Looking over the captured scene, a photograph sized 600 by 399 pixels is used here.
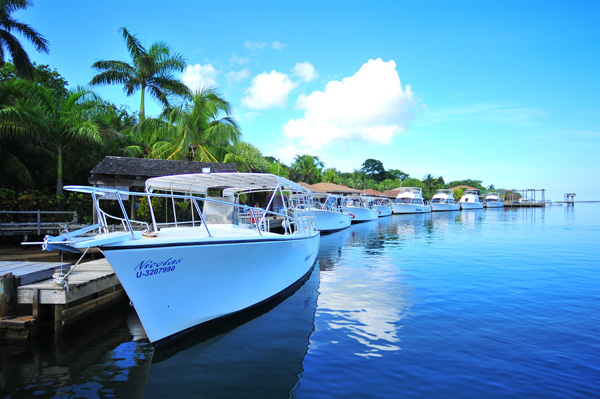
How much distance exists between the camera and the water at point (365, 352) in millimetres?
5078

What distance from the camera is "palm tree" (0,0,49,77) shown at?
740 inches

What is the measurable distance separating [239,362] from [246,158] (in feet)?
80.5

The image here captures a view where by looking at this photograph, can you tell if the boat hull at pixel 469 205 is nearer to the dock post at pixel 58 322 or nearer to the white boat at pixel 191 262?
the white boat at pixel 191 262

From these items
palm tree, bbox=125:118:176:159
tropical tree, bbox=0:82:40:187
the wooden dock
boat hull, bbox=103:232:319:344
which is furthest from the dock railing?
boat hull, bbox=103:232:319:344

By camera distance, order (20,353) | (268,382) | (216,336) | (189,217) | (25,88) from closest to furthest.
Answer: (268,382), (20,353), (216,336), (189,217), (25,88)

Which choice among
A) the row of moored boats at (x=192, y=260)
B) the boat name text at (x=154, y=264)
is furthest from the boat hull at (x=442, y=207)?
the boat name text at (x=154, y=264)

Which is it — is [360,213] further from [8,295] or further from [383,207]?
[8,295]

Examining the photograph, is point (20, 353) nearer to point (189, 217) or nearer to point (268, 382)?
point (268, 382)

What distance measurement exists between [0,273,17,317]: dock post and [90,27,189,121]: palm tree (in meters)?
21.9

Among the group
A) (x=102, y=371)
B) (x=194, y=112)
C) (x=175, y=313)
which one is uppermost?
(x=194, y=112)

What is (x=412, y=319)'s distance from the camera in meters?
7.81

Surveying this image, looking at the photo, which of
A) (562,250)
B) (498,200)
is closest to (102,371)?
(562,250)

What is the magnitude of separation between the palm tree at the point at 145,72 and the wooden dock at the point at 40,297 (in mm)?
21147

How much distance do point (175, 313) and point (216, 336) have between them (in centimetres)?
117
